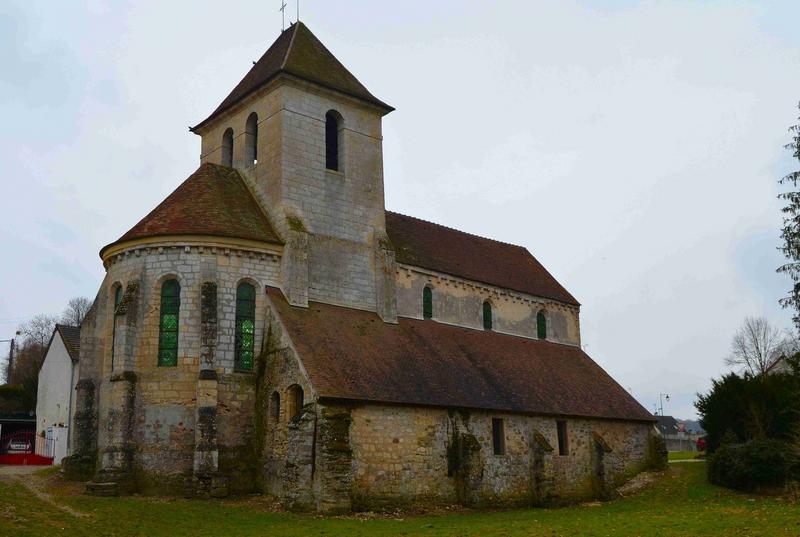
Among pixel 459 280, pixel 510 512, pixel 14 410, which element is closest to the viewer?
pixel 510 512

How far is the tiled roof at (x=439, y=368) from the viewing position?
27266 millimetres

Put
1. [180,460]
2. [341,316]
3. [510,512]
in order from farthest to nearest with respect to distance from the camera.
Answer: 1. [341,316]
2. [510,512]
3. [180,460]

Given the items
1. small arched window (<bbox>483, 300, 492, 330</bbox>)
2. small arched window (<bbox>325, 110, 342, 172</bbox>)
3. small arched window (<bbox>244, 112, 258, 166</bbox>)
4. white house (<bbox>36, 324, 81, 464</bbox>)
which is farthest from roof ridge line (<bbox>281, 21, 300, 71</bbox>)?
white house (<bbox>36, 324, 81, 464</bbox>)

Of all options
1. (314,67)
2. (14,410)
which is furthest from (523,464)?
(14,410)

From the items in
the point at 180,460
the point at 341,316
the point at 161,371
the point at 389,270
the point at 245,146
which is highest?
the point at 245,146

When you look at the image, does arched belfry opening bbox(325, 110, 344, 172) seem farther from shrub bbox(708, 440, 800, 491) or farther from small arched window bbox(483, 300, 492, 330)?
shrub bbox(708, 440, 800, 491)

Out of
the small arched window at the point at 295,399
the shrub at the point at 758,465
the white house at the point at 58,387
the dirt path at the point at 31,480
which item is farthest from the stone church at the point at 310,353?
the white house at the point at 58,387

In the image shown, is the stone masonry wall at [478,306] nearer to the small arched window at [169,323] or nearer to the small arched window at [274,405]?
the small arched window at [274,405]

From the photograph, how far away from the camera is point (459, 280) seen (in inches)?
1426

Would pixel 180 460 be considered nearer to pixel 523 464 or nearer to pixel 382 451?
pixel 382 451

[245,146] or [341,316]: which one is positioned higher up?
[245,146]

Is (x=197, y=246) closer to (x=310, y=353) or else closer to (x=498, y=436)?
(x=310, y=353)

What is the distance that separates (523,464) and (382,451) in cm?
688

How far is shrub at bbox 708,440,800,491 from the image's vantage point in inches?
1128
